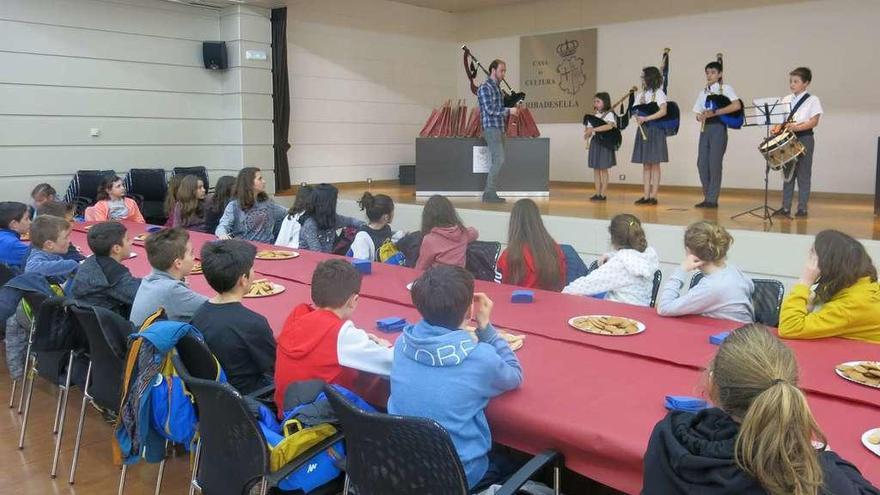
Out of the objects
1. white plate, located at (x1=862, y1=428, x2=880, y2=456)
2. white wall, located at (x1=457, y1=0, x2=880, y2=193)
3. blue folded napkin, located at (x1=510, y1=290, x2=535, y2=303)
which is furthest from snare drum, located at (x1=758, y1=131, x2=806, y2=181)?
white plate, located at (x1=862, y1=428, x2=880, y2=456)

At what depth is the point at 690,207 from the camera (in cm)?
768

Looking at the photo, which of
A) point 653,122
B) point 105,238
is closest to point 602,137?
point 653,122

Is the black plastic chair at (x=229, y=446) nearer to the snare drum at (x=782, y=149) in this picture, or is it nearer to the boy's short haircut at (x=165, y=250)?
the boy's short haircut at (x=165, y=250)

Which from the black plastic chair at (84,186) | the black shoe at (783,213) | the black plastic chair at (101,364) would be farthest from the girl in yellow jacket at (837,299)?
the black plastic chair at (84,186)

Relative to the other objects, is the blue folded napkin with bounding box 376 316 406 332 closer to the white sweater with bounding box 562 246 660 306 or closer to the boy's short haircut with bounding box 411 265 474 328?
the boy's short haircut with bounding box 411 265 474 328

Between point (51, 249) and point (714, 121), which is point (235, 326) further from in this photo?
point (714, 121)

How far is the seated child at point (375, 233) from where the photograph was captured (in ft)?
14.7

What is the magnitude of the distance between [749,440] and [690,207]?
6.85 meters

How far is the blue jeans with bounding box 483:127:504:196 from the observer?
838cm

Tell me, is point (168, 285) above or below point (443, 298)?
below

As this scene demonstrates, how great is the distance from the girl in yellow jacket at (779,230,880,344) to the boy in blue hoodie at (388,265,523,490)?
1.12 meters

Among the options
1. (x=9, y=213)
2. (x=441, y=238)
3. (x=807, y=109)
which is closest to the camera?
(x=441, y=238)

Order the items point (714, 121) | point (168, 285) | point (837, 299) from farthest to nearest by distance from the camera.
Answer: point (714, 121) < point (168, 285) < point (837, 299)

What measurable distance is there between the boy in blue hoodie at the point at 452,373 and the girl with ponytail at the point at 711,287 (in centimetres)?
104
